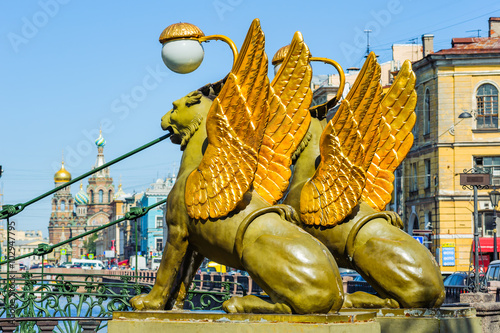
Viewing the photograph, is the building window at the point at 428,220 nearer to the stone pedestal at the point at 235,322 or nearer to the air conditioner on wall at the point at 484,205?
the air conditioner on wall at the point at 484,205

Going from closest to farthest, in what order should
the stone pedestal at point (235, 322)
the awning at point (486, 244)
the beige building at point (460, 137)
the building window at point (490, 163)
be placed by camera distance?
the stone pedestal at point (235, 322)
the awning at point (486, 244)
the beige building at point (460, 137)
the building window at point (490, 163)

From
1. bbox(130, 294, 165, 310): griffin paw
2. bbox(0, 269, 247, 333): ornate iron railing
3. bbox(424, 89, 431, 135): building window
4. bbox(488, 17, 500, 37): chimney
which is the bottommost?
bbox(0, 269, 247, 333): ornate iron railing

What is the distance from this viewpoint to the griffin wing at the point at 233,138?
6.46 m

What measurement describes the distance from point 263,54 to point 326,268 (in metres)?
1.65

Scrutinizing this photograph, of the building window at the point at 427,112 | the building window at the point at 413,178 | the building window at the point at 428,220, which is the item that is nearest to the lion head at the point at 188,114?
the building window at the point at 428,220

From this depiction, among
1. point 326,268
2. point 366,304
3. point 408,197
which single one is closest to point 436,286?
point 366,304

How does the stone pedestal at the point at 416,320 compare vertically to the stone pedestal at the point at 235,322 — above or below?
below

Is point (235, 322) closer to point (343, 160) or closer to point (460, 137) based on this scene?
point (343, 160)

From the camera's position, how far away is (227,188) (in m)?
6.49

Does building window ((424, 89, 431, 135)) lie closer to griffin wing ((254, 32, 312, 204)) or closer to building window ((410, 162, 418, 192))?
building window ((410, 162, 418, 192))

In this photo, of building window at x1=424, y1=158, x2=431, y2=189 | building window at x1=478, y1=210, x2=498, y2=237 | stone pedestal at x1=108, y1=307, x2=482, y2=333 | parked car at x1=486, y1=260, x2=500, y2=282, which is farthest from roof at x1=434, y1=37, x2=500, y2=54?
stone pedestal at x1=108, y1=307, x2=482, y2=333

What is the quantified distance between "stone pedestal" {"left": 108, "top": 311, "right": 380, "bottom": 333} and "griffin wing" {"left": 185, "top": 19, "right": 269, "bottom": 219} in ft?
2.56

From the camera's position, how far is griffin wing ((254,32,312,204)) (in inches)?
273

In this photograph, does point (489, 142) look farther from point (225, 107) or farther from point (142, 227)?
point (142, 227)
